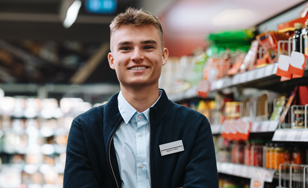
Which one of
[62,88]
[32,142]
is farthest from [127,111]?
[62,88]

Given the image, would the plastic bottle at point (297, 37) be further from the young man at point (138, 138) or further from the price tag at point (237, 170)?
the price tag at point (237, 170)

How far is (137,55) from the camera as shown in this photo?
5.29ft

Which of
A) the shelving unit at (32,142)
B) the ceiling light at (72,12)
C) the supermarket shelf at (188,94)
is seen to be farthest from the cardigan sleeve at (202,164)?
the shelving unit at (32,142)

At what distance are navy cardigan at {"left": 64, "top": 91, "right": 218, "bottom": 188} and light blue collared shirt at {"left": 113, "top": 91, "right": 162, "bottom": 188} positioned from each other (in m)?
0.03

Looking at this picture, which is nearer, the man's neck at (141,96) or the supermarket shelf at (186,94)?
the man's neck at (141,96)

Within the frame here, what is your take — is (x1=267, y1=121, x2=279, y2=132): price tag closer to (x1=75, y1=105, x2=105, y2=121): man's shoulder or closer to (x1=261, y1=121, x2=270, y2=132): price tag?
(x1=261, y1=121, x2=270, y2=132): price tag

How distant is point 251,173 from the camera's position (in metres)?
2.77

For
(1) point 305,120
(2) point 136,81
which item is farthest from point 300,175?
(2) point 136,81

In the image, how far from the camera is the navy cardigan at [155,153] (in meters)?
1.59

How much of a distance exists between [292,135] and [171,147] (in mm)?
800

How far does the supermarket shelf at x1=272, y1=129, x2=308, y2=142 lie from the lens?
80.3 inches

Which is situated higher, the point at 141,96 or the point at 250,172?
the point at 141,96

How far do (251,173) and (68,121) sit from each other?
682 centimetres

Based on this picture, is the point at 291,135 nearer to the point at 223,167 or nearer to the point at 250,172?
the point at 250,172
